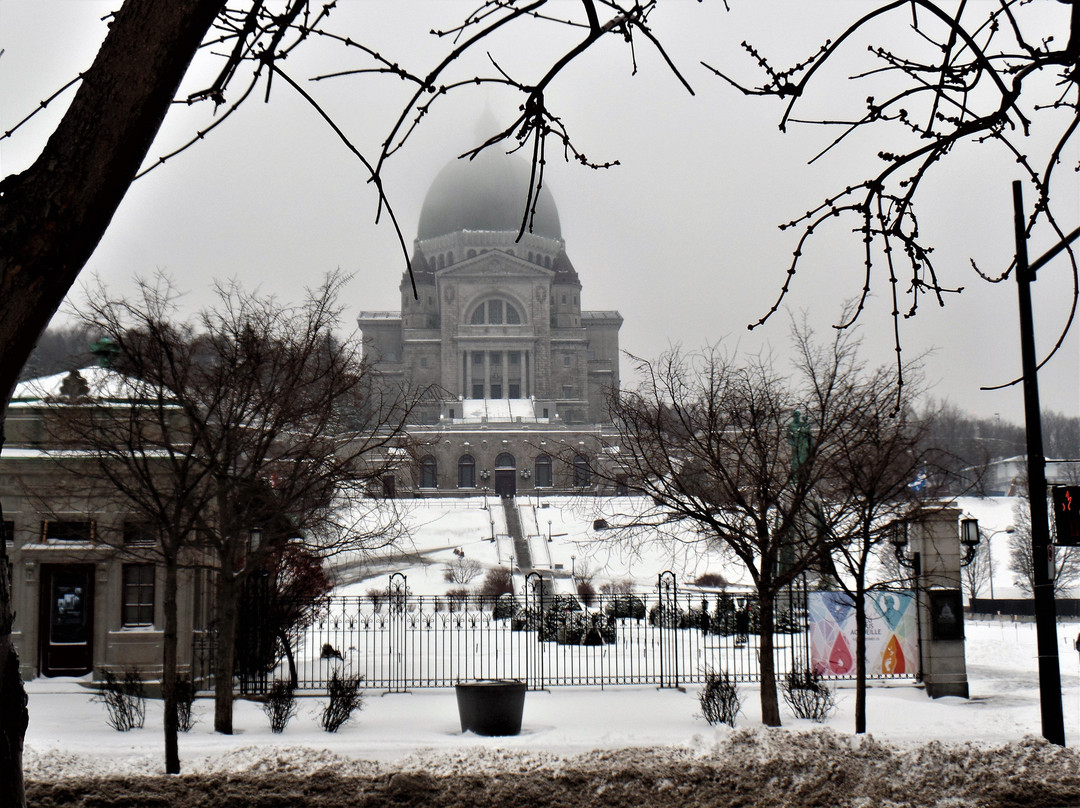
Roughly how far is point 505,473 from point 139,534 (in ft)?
201

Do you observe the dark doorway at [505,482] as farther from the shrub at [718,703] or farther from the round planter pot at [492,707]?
the round planter pot at [492,707]

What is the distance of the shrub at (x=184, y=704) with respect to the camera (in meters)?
14.8

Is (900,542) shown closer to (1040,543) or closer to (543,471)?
(1040,543)

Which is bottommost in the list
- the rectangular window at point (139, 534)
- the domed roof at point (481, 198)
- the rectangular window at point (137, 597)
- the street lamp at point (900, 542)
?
the rectangular window at point (137, 597)

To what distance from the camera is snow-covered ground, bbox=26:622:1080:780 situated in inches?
460

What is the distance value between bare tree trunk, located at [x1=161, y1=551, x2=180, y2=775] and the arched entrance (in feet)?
216

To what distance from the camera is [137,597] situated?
1844 cm

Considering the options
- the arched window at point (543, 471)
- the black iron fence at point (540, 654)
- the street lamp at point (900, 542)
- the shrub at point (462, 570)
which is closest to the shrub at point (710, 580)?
the shrub at point (462, 570)

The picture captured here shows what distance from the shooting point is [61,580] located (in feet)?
61.0

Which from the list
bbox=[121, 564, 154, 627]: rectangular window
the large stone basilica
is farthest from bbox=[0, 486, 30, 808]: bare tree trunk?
the large stone basilica

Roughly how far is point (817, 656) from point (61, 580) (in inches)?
509

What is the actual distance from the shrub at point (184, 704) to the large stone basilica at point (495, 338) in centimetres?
5865

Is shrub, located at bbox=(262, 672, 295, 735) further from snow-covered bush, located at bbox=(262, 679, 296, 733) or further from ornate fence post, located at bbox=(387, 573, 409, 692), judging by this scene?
ornate fence post, located at bbox=(387, 573, 409, 692)

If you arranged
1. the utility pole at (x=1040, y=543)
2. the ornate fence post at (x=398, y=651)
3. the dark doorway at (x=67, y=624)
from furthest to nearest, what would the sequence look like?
1. the ornate fence post at (x=398, y=651)
2. the dark doorway at (x=67, y=624)
3. the utility pole at (x=1040, y=543)
